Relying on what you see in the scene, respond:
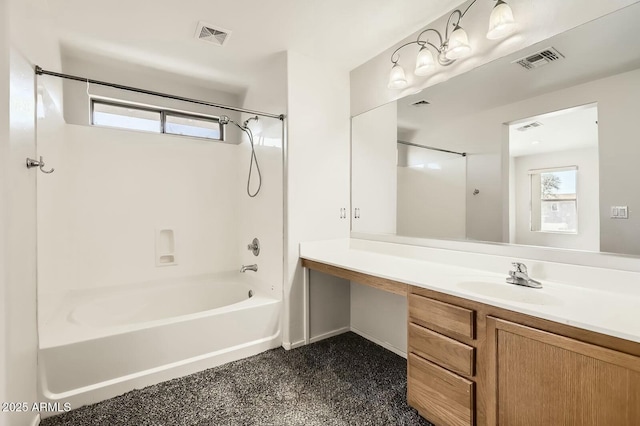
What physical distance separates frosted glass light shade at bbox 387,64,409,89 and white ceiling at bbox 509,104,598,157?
0.81 m

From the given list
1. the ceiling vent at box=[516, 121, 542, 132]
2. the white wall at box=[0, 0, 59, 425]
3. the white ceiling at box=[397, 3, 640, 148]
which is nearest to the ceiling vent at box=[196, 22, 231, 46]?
the white wall at box=[0, 0, 59, 425]

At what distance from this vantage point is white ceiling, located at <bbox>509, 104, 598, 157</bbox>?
1.40 m

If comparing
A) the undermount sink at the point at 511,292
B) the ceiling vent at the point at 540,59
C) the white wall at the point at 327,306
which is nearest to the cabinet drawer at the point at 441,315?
the undermount sink at the point at 511,292

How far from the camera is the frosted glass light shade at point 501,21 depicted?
1508 mm

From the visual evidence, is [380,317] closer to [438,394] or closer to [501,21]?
[438,394]

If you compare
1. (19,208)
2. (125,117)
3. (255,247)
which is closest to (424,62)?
(255,247)

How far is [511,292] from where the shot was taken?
1.41 metres

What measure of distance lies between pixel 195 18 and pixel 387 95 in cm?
147

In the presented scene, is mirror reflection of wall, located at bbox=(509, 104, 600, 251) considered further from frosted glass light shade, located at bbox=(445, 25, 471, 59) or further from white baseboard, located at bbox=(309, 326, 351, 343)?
white baseboard, located at bbox=(309, 326, 351, 343)

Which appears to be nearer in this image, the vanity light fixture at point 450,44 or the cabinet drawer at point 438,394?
the cabinet drawer at point 438,394

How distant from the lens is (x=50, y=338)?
170 cm

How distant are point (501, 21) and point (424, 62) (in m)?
0.49

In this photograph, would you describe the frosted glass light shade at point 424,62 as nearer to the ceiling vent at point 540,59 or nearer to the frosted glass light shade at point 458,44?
the frosted glass light shade at point 458,44

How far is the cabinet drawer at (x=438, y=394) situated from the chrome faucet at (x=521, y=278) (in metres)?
0.55
